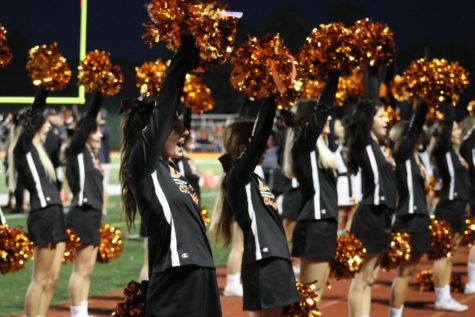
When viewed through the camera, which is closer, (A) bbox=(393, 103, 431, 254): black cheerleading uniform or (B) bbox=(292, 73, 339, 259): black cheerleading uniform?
(B) bbox=(292, 73, 339, 259): black cheerleading uniform

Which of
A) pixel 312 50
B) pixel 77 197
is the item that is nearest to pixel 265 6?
pixel 77 197

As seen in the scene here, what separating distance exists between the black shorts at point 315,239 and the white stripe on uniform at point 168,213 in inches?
96.2

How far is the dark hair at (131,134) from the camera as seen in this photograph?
11.7 feet

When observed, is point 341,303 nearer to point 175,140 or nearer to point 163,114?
point 175,140

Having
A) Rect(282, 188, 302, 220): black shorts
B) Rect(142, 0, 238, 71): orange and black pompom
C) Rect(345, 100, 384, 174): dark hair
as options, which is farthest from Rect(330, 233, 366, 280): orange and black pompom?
Rect(282, 188, 302, 220): black shorts

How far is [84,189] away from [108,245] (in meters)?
0.54

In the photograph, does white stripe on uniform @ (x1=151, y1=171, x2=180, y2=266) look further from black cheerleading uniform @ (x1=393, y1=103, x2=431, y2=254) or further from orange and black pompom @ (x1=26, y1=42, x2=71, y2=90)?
black cheerleading uniform @ (x1=393, y1=103, x2=431, y2=254)

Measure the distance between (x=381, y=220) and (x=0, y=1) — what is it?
161 inches

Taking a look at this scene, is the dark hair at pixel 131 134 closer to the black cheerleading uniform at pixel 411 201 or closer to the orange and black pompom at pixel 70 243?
the orange and black pompom at pixel 70 243

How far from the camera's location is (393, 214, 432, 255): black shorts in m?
7.06

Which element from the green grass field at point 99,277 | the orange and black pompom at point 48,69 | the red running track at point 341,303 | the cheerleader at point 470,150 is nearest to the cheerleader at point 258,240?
the orange and black pompom at point 48,69

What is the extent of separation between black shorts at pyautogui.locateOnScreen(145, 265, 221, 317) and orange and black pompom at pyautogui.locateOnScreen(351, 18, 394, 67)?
227cm

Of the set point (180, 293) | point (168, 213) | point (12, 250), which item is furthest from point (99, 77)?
point (180, 293)

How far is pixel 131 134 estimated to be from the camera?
3635mm
